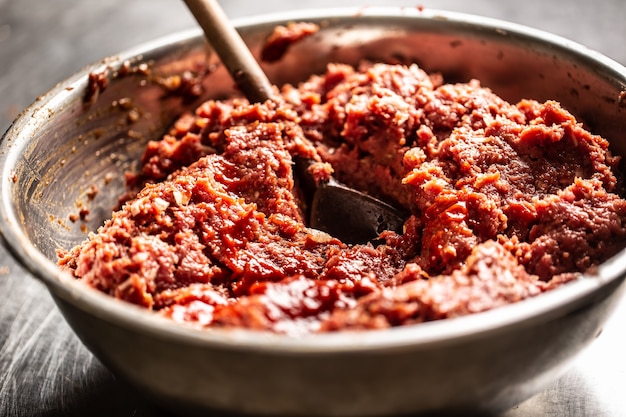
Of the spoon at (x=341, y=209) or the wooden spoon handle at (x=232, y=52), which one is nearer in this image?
the spoon at (x=341, y=209)

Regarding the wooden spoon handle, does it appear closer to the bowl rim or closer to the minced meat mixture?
the minced meat mixture

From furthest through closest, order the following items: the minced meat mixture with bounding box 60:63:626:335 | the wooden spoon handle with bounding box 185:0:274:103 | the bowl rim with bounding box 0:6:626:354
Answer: the wooden spoon handle with bounding box 185:0:274:103, the minced meat mixture with bounding box 60:63:626:335, the bowl rim with bounding box 0:6:626:354

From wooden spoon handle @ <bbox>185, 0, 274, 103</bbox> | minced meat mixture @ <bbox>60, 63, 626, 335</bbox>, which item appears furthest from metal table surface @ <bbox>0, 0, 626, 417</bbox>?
wooden spoon handle @ <bbox>185, 0, 274, 103</bbox>

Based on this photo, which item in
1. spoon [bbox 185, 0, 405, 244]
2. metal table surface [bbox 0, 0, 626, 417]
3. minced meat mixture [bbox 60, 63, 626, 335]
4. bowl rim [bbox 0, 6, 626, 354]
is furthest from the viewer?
spoon [bbox 185, 0, 405, 244]

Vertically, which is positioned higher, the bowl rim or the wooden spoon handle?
the wooden spoon handle

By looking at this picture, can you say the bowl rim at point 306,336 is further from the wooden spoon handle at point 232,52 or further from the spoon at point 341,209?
the wooden spoon handle at point 232,52

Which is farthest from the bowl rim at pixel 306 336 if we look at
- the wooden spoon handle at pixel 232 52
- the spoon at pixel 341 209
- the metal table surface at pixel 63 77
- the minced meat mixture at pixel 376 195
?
the wooden spoon handle at pixel 232 52

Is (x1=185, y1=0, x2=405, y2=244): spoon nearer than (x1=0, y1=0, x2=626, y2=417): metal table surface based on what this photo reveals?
No
